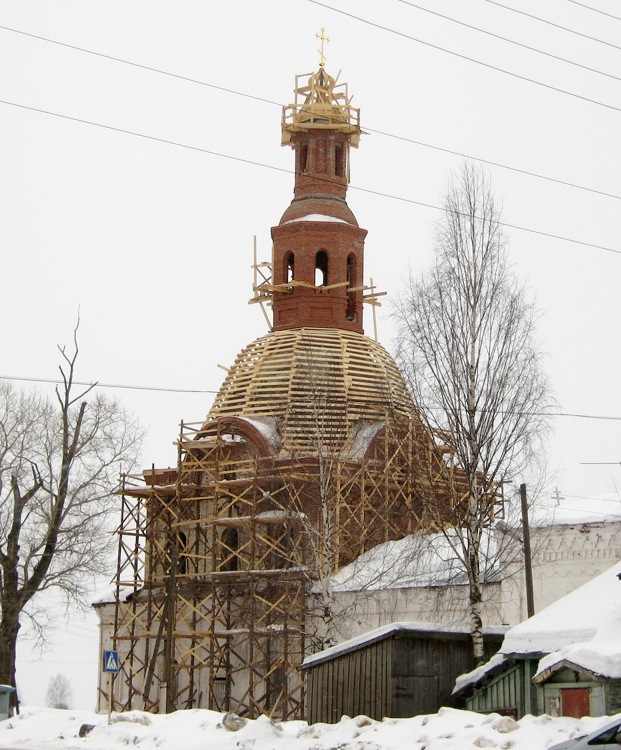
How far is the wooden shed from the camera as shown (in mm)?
21281

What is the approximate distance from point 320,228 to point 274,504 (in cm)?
1089

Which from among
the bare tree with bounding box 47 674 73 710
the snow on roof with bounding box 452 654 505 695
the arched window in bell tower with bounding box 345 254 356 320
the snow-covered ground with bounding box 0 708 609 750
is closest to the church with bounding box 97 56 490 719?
the arched window in bell tower with bounding box 345 254 356 320

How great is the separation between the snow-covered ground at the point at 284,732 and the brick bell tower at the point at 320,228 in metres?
18.0

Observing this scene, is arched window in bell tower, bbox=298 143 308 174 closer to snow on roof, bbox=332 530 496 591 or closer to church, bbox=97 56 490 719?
church, bbox=97 56 490 719

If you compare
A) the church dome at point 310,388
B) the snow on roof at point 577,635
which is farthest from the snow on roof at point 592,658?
the church dome at point 310,388

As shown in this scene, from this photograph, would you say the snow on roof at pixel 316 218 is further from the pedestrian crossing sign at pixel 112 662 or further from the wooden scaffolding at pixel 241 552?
the pedestrian crossing sign at pixel 112 662

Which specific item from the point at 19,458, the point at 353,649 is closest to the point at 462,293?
the point at 353,649

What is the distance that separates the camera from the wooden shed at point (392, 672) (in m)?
21.3

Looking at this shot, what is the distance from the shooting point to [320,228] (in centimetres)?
4206

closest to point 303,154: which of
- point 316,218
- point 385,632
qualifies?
point 316,218

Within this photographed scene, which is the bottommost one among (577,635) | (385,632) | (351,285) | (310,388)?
(577,635)

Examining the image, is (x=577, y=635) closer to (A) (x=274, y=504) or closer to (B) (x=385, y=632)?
(B) (x=385, y=632)

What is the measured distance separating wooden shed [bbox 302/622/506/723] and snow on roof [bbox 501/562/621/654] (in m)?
1.83

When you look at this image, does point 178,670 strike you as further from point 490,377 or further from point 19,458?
point 490,377
